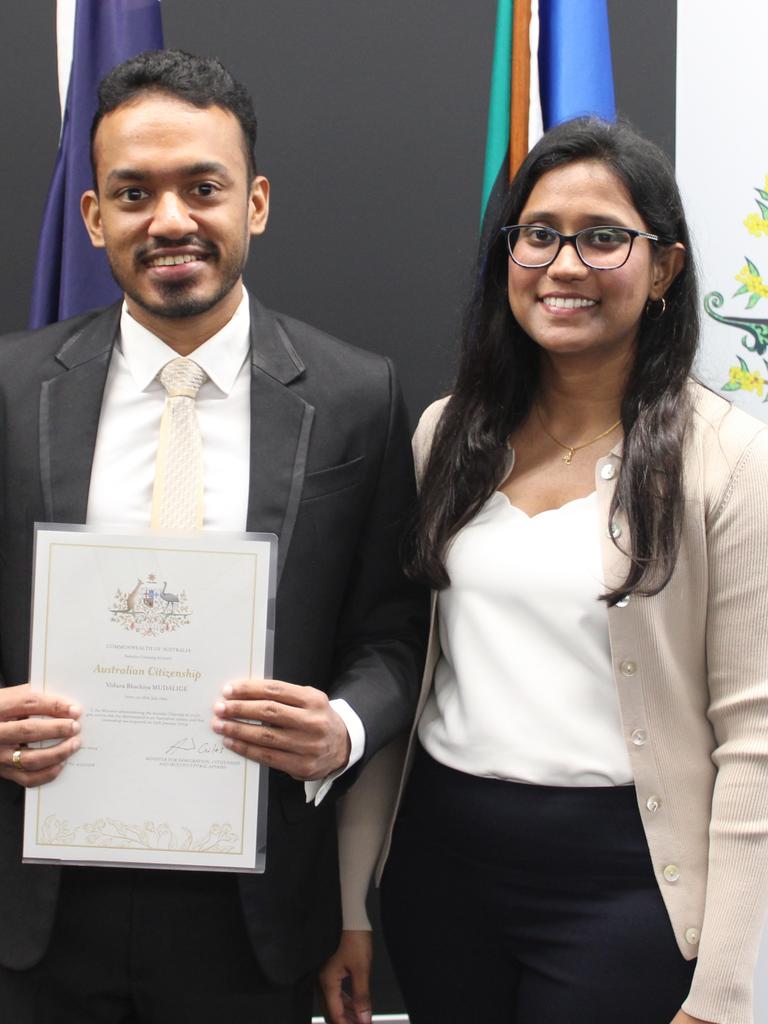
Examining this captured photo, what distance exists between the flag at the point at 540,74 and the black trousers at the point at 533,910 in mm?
1244

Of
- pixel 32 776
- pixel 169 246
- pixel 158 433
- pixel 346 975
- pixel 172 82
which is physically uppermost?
pixel 172 82

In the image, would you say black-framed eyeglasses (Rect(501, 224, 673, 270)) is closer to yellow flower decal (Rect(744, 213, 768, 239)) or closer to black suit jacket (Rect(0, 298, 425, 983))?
black suit jacket (Rect(0, 298, 425, 983))

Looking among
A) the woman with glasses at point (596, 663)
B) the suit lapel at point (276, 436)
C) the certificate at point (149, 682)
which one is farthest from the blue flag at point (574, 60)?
the certificate at point (149, 682)

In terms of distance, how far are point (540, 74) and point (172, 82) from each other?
948 millimetres

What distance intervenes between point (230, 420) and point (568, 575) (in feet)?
1.74

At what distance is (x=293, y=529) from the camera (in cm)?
149

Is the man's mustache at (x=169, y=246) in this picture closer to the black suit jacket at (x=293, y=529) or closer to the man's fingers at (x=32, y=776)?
the black suit jacket at (x=293, y=529)

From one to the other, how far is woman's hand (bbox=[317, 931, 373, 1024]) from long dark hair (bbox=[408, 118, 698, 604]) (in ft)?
2.00

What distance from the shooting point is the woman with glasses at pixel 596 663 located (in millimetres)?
1416

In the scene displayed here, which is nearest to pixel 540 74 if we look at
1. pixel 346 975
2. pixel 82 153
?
pixel 82 153

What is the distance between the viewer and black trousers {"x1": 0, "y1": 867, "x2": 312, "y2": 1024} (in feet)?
4.80

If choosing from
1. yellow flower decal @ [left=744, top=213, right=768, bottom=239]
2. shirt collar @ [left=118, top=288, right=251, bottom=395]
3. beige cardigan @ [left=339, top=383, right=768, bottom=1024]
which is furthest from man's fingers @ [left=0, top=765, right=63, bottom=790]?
yellow flower decal @ [left=744, top=213, right=768, bottom=239]

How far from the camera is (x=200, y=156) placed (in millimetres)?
1503

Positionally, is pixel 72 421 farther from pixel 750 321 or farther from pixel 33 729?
pixel 750 321
